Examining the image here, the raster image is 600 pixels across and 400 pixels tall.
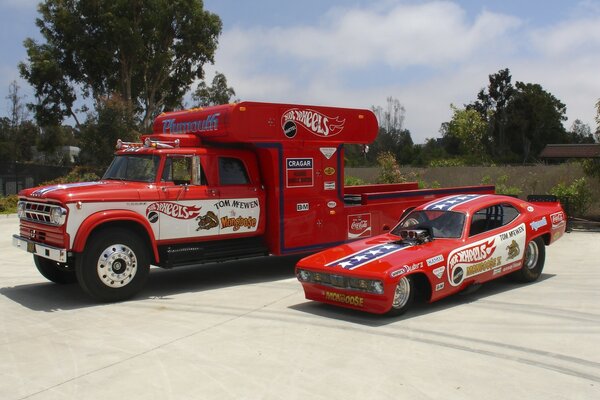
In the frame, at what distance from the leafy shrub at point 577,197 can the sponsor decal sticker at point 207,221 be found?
11.7m

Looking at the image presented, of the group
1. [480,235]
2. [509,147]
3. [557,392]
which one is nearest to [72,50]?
[480,235]

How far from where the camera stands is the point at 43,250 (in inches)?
322

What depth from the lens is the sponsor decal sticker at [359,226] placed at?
429 inches

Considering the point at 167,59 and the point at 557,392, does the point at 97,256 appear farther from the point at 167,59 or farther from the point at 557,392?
the point at 167,59

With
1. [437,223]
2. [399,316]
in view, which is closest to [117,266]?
[399,316]

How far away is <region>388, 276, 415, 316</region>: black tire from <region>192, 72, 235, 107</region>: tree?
42.1 m

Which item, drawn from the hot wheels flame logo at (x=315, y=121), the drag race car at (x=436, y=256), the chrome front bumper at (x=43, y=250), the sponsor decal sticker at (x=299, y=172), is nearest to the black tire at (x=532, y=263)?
the drag race car at (x=436, y=256)

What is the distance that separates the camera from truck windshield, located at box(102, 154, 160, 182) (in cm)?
893

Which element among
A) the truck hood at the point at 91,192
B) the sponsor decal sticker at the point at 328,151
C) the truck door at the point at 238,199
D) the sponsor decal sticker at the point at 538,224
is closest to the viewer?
the truck hood at the point at 91,192

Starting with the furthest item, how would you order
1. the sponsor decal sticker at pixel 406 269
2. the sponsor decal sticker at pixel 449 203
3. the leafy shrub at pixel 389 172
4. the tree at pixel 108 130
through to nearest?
the tree at pixel 108 130, the leafy shrub at pixel 389 172, the sponsor decal sticker at pixel 449 203, the sponsor decal sticker at pixel 406 269

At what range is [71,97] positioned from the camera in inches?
1495

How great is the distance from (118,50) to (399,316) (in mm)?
33128

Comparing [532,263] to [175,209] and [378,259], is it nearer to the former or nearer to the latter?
[378,259]

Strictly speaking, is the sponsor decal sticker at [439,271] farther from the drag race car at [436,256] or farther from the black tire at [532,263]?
the black tire at [532,263]
